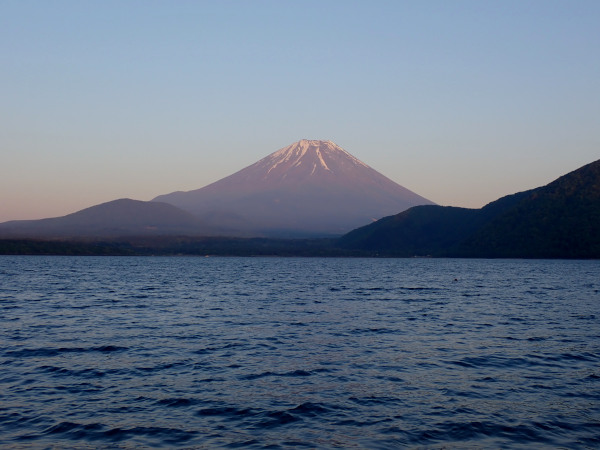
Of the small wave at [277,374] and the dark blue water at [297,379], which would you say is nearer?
the dark blue water at [297,379]

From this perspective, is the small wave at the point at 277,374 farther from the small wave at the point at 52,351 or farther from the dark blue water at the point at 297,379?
the small wave at the point at 52,351

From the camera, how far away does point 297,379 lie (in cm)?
2448

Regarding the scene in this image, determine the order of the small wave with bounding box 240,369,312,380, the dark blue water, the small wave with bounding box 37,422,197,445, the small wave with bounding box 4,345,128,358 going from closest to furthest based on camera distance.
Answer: the small wave with bounding box 37,422,197,445 → the dark blue water → the small wave with bounding box 240,369,312,380 → the small wave with bounding box 4,345,128,358

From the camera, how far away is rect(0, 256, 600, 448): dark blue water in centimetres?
1781

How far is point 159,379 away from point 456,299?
149 feet

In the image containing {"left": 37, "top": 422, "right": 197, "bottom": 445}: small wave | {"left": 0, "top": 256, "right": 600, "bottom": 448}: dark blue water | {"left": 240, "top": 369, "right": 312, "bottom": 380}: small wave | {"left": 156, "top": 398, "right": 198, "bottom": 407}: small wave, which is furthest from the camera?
{"left": 240, "top": 369, "right": 312, "bottom": 380}: small wave

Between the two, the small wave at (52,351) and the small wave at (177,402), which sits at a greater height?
the small wave at (52,351)

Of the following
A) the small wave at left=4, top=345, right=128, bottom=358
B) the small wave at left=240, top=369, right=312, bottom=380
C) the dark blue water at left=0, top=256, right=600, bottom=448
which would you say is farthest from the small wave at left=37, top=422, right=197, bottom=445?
the small wave at left=4, top=345, right=128, bottom=358

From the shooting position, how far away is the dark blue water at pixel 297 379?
1781 centimetres

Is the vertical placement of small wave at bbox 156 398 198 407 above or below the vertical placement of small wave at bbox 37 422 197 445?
above

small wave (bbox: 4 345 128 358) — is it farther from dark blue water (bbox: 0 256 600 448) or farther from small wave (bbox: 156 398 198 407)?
small wave (bbox: 156 398 198 407)

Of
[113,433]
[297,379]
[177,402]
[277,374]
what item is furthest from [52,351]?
[113,433]

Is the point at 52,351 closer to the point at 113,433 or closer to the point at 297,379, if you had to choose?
the point at 297,379

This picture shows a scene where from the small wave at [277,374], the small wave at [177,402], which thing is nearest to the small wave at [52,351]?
the small wave at [277,374]
